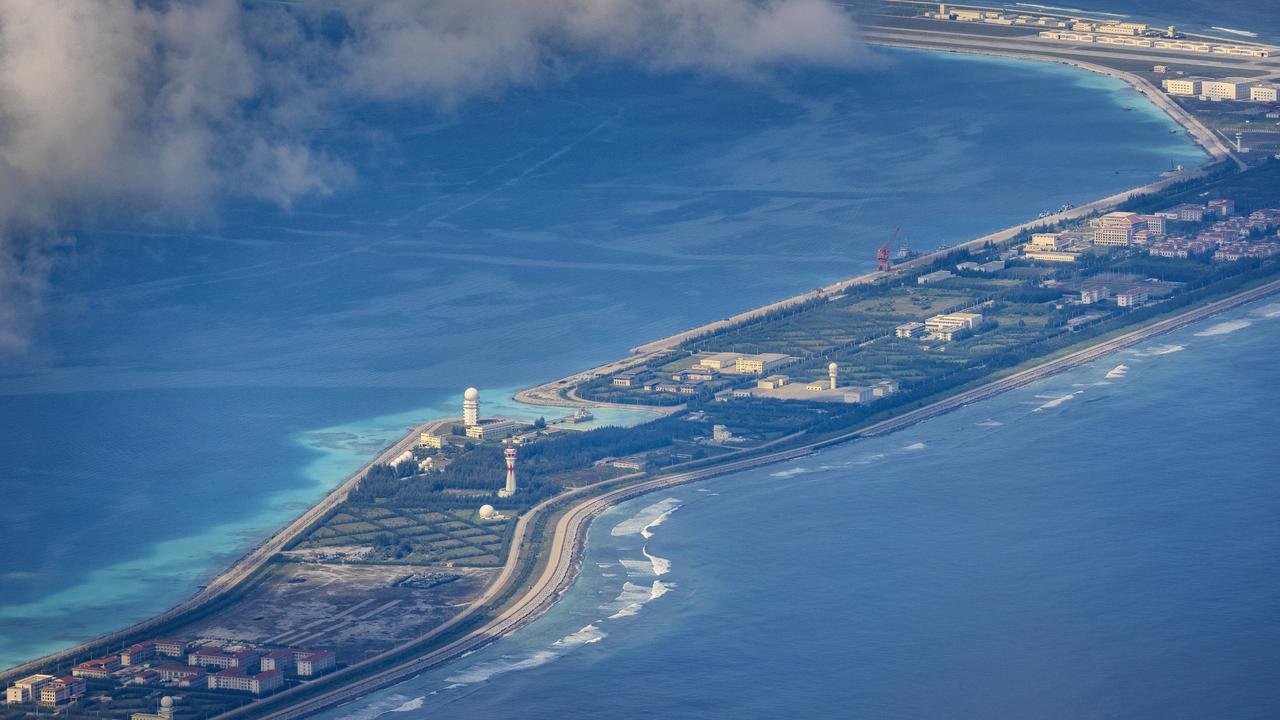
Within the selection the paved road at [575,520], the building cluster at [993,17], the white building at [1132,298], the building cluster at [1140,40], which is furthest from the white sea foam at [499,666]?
the building cluster at [993,17]

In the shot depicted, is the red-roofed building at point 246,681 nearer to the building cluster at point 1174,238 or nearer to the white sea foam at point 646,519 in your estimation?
the white sea foam at point 646,519

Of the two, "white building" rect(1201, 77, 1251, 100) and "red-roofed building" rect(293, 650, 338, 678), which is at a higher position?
"white building" rect(1201, 77, 1251, 100)

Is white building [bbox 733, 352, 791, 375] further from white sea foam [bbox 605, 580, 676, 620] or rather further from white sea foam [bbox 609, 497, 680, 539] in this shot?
white sea foam [bbox 605, 580, 676, 620]

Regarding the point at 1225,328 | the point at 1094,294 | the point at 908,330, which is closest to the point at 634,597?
the point at 908,330

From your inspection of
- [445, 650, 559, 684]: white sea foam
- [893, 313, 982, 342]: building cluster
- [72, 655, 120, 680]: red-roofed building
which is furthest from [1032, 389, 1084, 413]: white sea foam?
[72, 655, 120, 680]: red-roofed building

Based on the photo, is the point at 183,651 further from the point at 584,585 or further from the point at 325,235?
the point at 325,235

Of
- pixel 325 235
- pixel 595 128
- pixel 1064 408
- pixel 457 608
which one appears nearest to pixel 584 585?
pixel 457 608

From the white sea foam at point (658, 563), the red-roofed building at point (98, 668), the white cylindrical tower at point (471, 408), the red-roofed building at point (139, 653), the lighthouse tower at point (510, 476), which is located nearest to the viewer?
the red-roofed building at point (98, 668)
